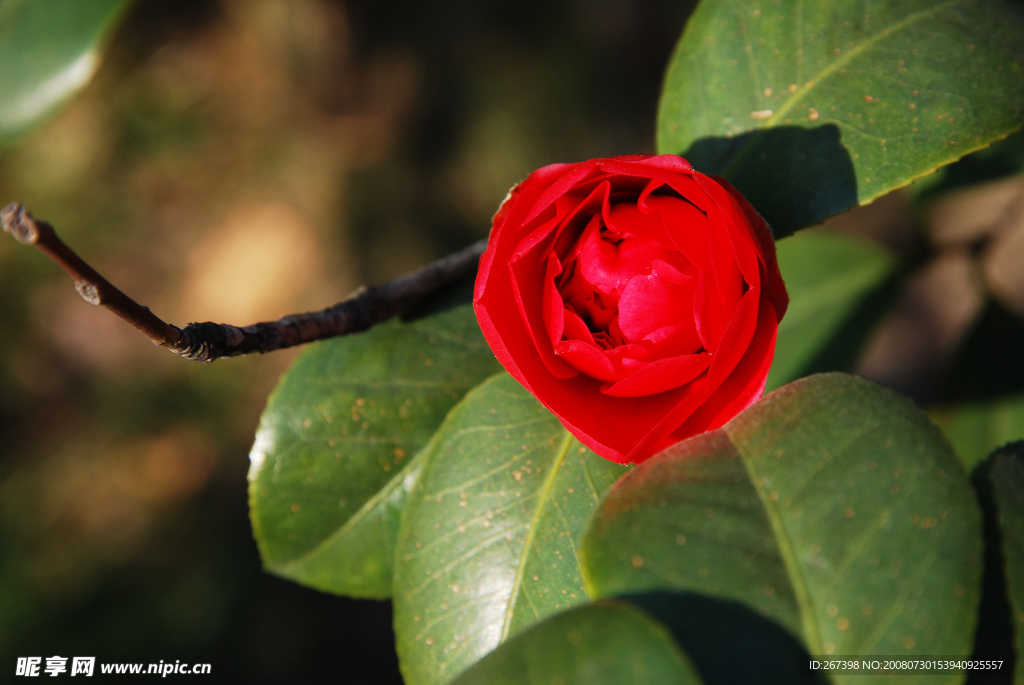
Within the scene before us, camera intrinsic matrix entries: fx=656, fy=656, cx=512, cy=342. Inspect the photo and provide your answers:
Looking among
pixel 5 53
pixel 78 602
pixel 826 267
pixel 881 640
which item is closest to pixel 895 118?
pixel 881 640

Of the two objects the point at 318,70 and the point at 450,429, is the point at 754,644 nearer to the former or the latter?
the point at 450,429

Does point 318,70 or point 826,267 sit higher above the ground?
point 318,70

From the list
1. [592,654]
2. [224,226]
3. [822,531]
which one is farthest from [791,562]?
[224,226]

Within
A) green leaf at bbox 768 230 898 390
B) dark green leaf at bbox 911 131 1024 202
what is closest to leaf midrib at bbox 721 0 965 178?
dark green leaf at bbox 911 131 1024 202

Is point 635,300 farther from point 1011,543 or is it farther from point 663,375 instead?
point 1011,543

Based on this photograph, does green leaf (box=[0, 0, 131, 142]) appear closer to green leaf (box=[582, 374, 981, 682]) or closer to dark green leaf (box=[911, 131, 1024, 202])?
green leaf (box=[582, 374, 981, 682])

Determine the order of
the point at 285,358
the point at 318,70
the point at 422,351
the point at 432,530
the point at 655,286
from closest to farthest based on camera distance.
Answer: the point at 655,286
the point at 432,530
the point at 422,351
the point at 285,358
the point at 318,70
